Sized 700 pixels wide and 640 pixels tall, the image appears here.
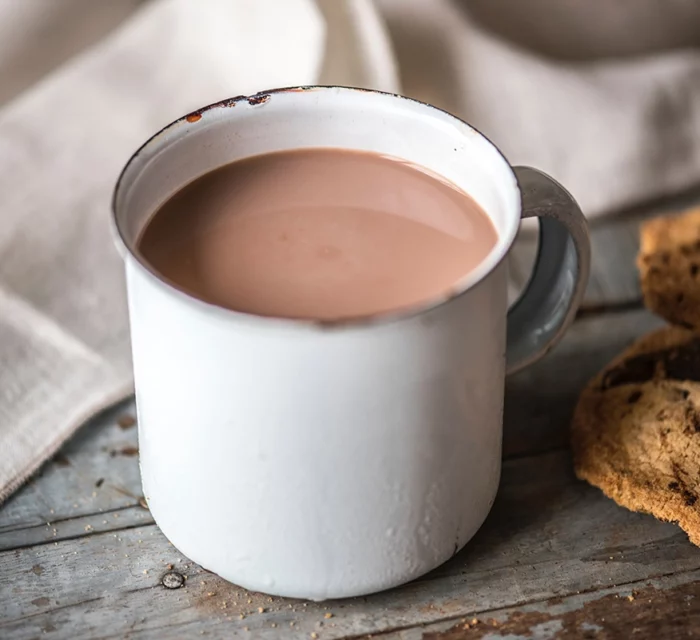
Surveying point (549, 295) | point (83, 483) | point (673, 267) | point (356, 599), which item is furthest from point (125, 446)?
point (673, 267)

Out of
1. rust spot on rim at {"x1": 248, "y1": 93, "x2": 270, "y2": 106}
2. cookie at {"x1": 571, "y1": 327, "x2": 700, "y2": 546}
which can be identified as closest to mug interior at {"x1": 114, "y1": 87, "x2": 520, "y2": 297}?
rust spot on rim at {"x1": 248, "y1": 93, "x2": 270, "y2": 106}

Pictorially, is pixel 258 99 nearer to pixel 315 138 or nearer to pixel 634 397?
pixel 315 138

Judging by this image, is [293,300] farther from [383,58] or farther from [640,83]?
[640,83]

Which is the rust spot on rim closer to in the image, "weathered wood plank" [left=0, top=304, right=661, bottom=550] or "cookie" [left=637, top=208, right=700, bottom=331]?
"weathered wood plank" [left=0, top=304, right=661, bottom=550]

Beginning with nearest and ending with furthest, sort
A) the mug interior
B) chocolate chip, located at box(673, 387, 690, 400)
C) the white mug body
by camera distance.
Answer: the white mug body → the mug interior → chocolate chip, located at box(673, 387, 690, 400)

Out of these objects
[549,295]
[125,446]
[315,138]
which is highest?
[315,138]

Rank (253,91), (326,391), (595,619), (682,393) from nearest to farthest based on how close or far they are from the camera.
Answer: (326,391) → (595,619) → (682,393) → (253,91)
